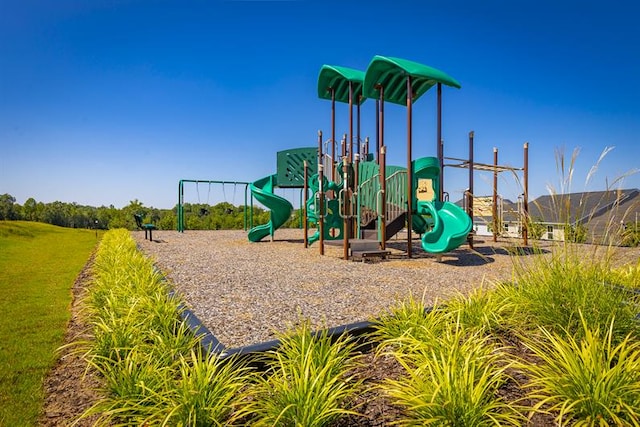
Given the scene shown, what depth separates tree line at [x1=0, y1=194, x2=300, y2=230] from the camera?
19.1 metres

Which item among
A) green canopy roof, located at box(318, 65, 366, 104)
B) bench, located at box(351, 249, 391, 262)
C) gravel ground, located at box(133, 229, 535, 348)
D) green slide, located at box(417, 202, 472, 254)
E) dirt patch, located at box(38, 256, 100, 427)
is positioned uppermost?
green canopy roof, located at box(318, 65, 366, 104)

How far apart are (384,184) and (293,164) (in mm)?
5799

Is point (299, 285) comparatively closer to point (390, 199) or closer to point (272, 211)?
point (390, 199)

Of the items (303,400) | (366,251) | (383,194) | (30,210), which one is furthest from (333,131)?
(30,210)

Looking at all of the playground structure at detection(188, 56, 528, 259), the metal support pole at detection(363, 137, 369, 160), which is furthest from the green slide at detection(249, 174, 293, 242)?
the metal support pole at detection(363, 137, 369, 160)

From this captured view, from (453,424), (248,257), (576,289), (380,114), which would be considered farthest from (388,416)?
(380,114)

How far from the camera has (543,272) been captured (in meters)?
2.60

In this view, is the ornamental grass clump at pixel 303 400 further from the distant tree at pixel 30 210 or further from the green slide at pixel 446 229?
the distant tree at pixel 30 210

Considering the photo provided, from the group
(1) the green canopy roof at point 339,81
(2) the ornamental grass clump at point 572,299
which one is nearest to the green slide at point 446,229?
(2) the ornamental grass clump at point 572,299

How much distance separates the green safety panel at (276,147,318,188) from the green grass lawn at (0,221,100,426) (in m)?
6.88

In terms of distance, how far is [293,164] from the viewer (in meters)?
12.6

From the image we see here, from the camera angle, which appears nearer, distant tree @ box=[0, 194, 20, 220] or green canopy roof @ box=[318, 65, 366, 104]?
green canopy roof @ box=[318, 65, 366, 104]

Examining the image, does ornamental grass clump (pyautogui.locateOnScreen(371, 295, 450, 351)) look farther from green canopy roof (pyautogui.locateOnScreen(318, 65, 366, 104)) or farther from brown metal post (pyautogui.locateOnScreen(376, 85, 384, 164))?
green canopy roof (pyautogui.locateOnScreen(318, 65, 366, 104))

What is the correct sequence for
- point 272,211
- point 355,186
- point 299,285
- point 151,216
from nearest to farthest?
point 299,285 < point 355,186 < point 272,211 < point 151,216
